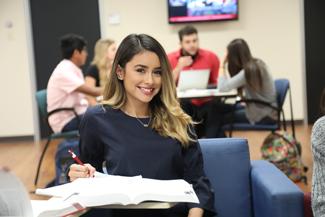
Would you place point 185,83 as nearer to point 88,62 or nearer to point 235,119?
point 235,119

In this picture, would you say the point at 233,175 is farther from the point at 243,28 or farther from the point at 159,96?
the point at 243,28

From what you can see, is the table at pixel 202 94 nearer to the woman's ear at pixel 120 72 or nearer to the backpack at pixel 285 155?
the backpack at pixel 285 155

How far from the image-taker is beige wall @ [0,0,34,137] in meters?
6.75

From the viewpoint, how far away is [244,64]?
15.1ft

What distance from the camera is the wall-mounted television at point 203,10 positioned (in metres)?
6.71

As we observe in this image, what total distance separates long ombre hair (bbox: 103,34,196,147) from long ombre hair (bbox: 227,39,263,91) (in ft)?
8.55

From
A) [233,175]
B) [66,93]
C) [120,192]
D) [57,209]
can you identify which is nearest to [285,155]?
[66,93]

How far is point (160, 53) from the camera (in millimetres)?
1978

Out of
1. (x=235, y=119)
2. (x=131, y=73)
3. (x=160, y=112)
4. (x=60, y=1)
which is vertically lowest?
(x=235, y=119)

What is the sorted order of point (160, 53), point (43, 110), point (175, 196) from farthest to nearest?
point (43, 110) < point (160, 53) < point (175, 196)

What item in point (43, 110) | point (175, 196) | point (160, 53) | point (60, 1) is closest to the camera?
point (175, 196)

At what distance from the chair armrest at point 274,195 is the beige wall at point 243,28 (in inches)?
187

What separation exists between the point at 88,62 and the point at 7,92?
44.6 inches

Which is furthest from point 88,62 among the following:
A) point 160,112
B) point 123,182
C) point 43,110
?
point 123,182
